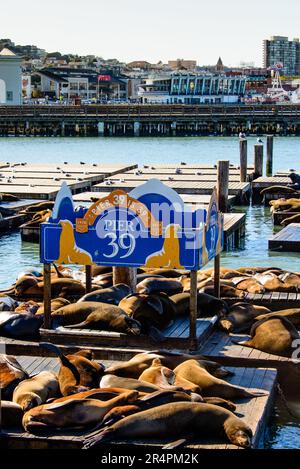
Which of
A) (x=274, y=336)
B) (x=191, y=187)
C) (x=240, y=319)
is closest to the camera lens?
(x=274, y=336)

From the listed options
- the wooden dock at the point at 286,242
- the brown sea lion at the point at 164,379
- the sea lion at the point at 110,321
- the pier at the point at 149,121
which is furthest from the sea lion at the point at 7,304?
the pier at the point at 149,121

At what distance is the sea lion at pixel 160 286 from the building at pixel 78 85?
93.6 m

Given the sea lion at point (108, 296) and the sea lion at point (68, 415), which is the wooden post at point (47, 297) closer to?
the sea lion at point (108, 296)

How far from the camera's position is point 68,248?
27.3 feet

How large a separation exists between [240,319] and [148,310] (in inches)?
36.1

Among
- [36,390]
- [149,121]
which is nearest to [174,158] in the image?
[149,121]

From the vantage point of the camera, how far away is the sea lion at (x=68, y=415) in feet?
19.5

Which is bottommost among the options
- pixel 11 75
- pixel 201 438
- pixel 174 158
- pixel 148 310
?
pixel 174 158

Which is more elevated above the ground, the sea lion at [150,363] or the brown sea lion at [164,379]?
the brown sea lion at [164,379]

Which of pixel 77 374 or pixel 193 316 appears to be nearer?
pixel 77 374

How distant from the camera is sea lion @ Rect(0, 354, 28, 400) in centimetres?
646

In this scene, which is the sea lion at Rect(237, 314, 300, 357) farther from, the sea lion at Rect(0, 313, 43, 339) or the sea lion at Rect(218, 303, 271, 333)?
the sea lion at Rect(0, 313, 43, 339)

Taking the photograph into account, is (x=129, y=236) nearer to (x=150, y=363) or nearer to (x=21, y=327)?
(x=21, y=327)

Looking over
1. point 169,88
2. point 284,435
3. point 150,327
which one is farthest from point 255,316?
point 169,88
